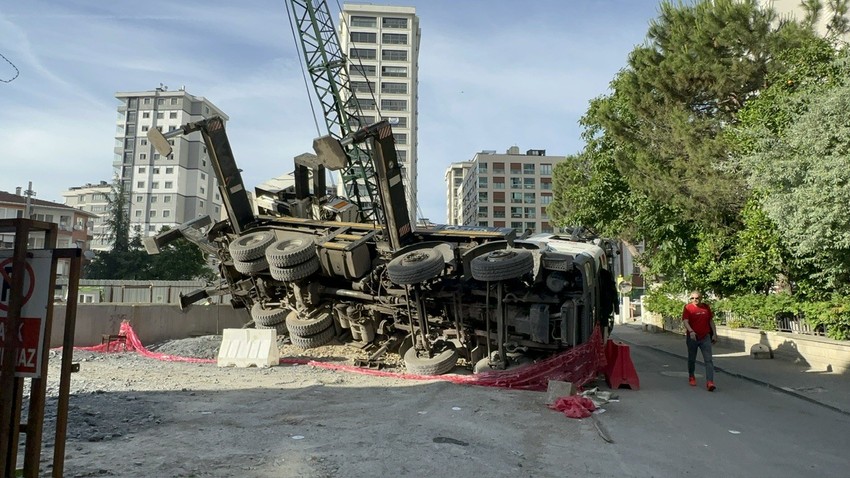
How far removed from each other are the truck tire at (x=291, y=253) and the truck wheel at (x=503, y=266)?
3.68 meters

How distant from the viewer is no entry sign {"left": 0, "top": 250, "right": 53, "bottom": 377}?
130 inches

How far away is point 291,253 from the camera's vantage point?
444 inches

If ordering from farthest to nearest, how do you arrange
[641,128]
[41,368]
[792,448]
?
[641,128] → [792,448] → [41,368]

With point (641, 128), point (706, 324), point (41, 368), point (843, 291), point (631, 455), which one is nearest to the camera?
point (41, 368)

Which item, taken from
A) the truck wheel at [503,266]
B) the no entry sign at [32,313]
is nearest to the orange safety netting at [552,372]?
the truck wheel at [503,266]

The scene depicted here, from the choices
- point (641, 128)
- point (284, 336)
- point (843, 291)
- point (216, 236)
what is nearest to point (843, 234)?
Result: point (843, 291)

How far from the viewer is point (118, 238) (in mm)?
52500

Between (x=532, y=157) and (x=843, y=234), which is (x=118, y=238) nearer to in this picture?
(x=843, y=234)

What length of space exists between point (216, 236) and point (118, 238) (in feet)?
146

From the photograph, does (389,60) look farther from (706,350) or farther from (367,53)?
(706,350)

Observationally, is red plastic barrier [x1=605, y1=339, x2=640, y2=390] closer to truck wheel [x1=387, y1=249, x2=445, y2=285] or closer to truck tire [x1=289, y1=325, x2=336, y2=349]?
truck wheel [x1=387, y1=249, x2=445, y2=285]

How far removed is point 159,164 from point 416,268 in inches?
3532

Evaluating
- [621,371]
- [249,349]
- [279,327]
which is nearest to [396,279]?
[249,349]

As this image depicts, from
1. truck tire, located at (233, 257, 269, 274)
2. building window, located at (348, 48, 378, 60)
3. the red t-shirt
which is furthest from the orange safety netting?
building window, located at (348, 48, 378, 60)
